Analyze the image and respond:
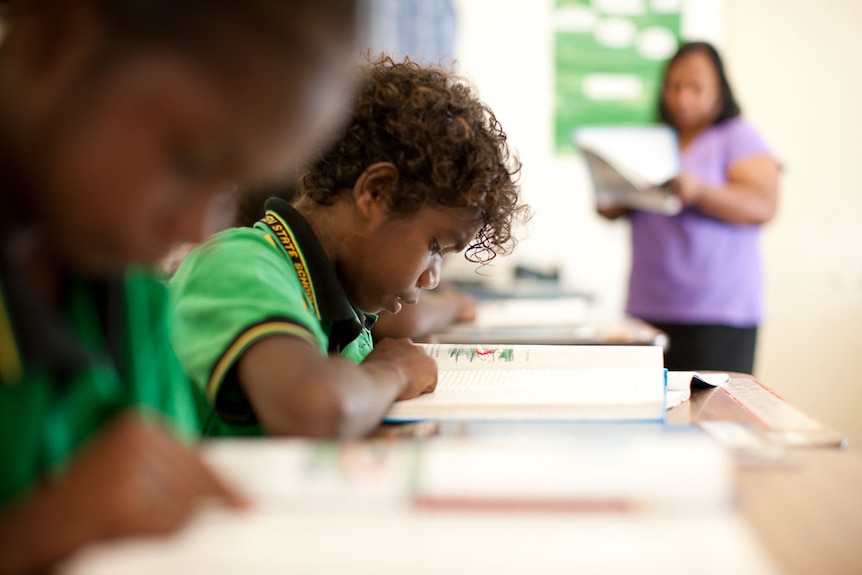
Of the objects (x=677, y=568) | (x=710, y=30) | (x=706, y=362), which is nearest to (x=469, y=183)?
(x=677, y=568)

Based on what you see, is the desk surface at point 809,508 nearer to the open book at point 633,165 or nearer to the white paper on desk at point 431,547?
the white paper on desk at point 431,547

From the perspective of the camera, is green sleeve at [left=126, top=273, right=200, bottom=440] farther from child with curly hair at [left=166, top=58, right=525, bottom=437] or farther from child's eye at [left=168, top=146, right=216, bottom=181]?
child's eye at [left=168, top=146, right=216, bottom=181]

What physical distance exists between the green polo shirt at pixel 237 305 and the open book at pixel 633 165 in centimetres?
120

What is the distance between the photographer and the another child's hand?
0.93 meters

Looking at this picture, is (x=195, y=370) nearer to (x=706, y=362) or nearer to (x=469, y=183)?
(x=469, y=183)

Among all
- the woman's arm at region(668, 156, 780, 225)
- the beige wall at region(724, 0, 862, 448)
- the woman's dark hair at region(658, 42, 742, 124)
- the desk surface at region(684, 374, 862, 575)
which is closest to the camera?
the desk surface at region(684, 374, 862, 575)

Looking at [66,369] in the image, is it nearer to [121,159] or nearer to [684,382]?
[121,159]

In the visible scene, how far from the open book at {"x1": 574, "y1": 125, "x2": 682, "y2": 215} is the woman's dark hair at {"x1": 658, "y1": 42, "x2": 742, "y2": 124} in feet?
0.57

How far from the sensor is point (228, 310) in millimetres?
761

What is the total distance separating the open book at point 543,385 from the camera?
837mm

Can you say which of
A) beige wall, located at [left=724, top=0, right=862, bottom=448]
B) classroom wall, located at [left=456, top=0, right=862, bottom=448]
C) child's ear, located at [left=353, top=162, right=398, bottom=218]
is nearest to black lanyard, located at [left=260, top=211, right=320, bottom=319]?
child's ear, located at [left=353, top=162, right=398, bottom=218]

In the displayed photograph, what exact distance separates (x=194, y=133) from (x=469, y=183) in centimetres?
59

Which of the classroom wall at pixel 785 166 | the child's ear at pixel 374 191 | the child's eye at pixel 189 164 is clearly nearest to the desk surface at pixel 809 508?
the child's eye at pixel 189 164

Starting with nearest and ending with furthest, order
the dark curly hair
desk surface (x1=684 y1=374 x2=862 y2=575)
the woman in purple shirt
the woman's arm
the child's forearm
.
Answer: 1. the child's forearm
2. desk surface (x1=684 y1=374 x2=862 y2=575)
3. the dark curly hair
4. the woman's arm
5. the woman in purple shirt
